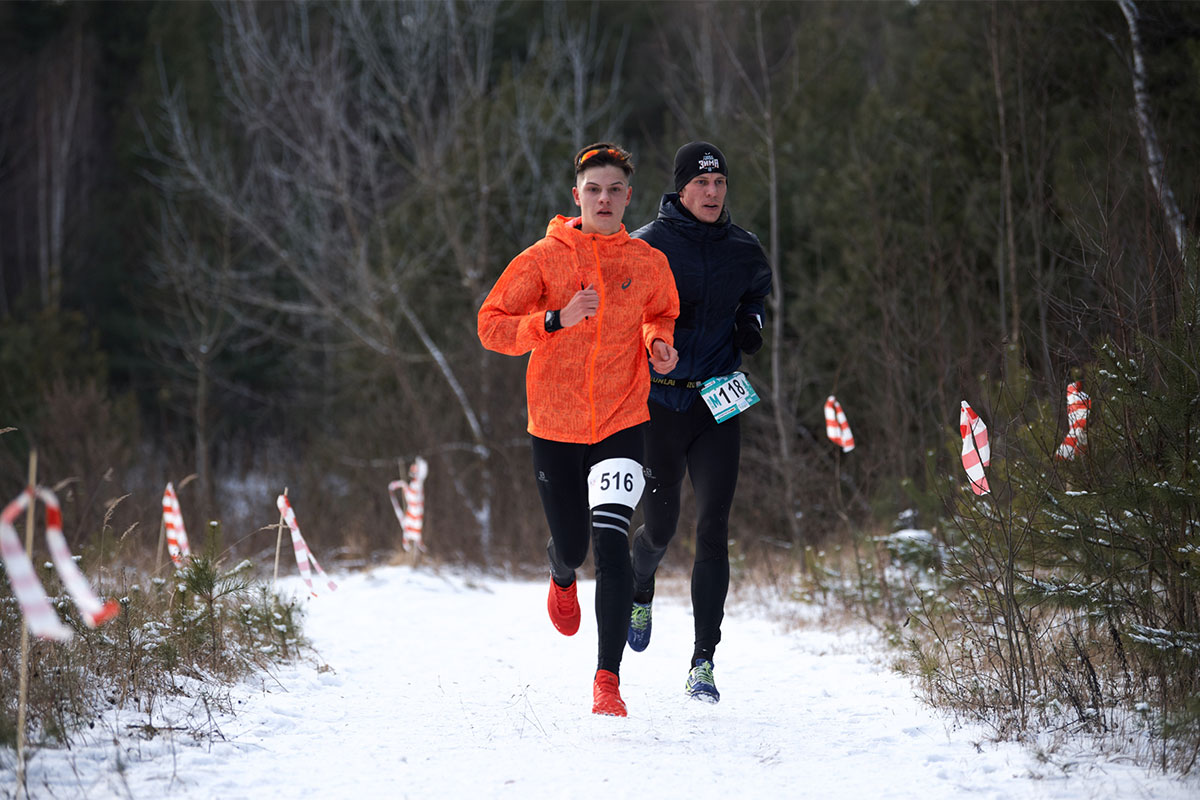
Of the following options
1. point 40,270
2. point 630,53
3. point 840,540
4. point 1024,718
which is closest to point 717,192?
point 1024,718

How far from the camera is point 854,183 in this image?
15109mm

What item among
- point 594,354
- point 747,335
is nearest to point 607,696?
point 594,354

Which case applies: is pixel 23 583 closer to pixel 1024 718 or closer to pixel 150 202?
pixel 1024 718

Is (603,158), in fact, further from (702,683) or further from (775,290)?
(775,290)

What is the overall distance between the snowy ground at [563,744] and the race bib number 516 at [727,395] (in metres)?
1.22

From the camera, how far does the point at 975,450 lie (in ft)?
15.3

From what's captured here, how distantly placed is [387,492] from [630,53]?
16122 mm

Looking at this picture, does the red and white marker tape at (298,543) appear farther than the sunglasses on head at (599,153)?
Yes

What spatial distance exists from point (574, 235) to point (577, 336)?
41cm

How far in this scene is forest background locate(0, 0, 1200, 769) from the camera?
14.6 ft

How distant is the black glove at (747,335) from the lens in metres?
5.19

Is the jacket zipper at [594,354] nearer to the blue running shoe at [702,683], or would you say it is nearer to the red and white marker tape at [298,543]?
the blue running shoe at [702,683]

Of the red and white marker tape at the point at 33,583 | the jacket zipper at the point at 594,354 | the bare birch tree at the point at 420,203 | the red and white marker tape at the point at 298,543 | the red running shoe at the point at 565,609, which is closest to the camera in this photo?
the red and white marker tape at the point at 33,583

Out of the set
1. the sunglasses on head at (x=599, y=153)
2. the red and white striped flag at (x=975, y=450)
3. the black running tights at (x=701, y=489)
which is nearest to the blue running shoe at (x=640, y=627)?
the black running tights at (x=701, y=489)
